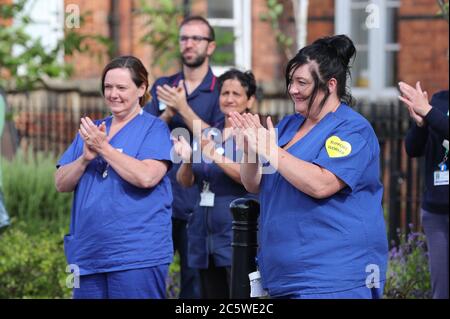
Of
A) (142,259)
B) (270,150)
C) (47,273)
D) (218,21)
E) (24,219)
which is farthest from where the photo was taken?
(218,21)

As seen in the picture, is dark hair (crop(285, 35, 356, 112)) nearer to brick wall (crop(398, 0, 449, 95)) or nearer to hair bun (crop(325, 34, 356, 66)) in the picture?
hair bun (crop(325, 34, 356, 66))

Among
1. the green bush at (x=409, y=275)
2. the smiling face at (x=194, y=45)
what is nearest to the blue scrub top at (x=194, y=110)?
the smiling face at (x=194, y=45)

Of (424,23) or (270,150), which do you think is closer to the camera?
(270,150)

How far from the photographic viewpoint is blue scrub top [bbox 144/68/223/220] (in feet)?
22.5

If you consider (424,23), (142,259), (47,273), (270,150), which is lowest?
(47,273)

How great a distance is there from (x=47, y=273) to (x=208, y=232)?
2.13 m

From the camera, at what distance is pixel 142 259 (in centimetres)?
539

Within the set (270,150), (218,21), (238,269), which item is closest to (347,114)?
(270,150)

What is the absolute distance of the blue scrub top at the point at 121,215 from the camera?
535 cm

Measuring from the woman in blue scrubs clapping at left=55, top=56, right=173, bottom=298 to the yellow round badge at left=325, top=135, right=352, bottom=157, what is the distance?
4.00 feet

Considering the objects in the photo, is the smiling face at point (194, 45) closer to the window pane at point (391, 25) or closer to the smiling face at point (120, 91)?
the smiling face at point (120, 91)

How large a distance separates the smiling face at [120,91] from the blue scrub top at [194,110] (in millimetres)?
1190

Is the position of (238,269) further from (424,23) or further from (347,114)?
(424,23)

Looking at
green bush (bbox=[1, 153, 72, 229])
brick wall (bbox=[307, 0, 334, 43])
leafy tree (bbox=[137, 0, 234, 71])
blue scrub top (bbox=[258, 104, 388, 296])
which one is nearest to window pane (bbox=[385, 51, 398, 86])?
brick wall (bbox=[307, 0, 334, 43])
